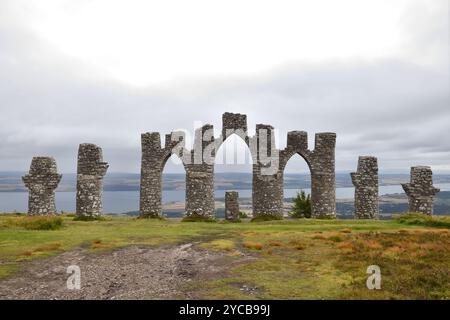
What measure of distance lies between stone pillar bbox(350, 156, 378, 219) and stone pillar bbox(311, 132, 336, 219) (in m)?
2.79

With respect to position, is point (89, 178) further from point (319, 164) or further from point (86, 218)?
point (319, 164)

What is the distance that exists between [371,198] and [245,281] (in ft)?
111

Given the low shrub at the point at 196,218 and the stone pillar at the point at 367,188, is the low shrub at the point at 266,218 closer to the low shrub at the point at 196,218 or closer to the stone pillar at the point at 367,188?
the low shrub at the point at 196,218

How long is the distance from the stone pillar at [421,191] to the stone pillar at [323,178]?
802 centimetres

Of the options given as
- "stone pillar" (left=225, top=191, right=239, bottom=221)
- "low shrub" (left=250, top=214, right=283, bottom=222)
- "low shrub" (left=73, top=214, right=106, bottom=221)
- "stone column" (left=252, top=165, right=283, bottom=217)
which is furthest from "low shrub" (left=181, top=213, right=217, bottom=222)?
"low shrub" (left=73, top=214, right=106, bottom=221)

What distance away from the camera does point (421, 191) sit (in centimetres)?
4528

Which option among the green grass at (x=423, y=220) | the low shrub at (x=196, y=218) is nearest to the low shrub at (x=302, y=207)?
the low shrub at (x=196, y=218)

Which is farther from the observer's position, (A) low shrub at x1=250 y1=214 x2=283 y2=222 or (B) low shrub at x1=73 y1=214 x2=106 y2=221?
(A) low shrub at x1=250 y1=214 x2=283 y2=222

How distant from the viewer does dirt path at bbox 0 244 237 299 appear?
53.1ft

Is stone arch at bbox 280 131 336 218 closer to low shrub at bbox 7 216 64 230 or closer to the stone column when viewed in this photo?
the stone column

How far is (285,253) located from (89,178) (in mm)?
26590

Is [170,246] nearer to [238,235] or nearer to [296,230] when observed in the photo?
[238,235]

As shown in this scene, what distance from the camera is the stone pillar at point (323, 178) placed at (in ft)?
161

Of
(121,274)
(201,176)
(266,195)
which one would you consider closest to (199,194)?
(201,176)
